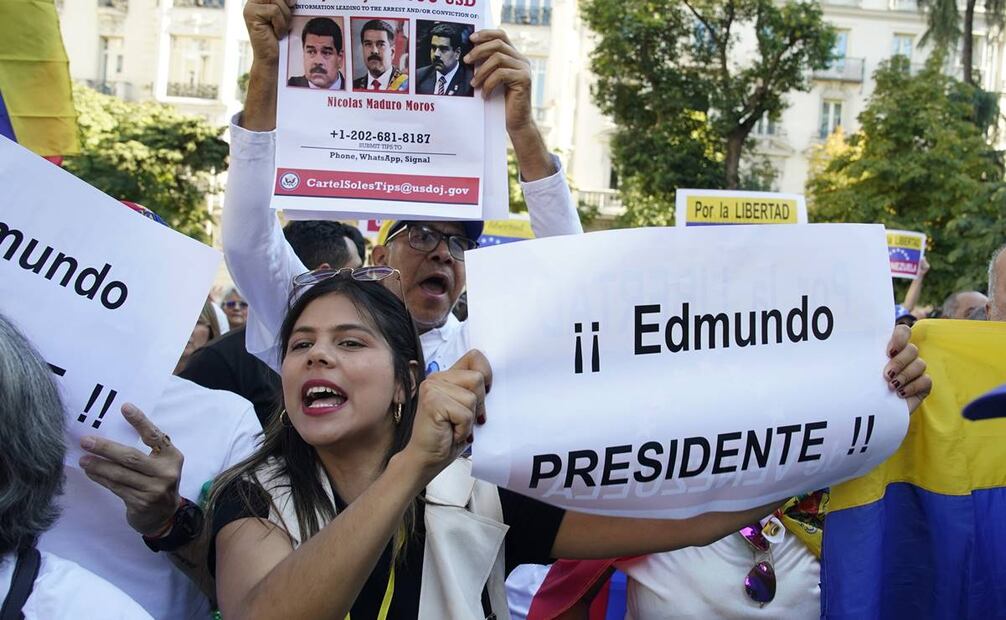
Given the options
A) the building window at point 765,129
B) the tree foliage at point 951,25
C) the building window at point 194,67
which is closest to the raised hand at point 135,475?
the tree foliage at point 951,25

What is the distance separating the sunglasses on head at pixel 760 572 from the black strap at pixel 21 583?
61.9 inches

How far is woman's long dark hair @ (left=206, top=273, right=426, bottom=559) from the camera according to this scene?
90.7 inches

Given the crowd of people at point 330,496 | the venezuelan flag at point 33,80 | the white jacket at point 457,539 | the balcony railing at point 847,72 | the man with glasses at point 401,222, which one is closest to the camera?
the crowd of people at point 330,496

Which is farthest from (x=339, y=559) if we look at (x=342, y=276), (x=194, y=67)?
(x=194, y=67)

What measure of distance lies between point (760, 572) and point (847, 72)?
45.0 meters

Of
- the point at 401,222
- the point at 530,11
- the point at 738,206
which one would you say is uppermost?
the point at 530,11

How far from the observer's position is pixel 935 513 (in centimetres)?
250

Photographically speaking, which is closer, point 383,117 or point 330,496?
point 330,496

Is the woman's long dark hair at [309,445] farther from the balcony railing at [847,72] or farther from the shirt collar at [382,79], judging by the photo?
the balcony railing at [847,72]

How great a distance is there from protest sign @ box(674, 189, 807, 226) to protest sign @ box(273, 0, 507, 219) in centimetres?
519

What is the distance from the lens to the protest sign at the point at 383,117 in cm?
286

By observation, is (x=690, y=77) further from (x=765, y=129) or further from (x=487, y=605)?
(x=487, y=605)

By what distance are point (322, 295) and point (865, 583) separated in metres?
1.32

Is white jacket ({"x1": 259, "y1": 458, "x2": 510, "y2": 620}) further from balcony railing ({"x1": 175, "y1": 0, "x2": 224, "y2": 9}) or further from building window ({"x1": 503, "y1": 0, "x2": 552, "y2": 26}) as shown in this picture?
balcony railing ({"x1": 175, "y1": 0, "x2": 224, "y2": 9})
